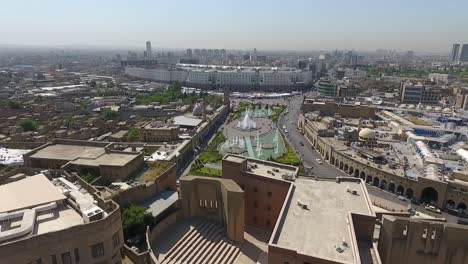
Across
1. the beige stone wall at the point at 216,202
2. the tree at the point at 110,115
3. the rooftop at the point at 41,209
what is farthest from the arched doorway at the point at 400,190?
the tree at the point at 110,115

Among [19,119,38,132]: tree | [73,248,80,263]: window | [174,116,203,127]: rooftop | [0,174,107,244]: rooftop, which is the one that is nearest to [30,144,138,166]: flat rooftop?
[0,174,107,244]: rooftop

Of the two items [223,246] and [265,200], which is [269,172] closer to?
[265,200]

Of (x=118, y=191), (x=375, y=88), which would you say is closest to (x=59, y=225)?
(x=118, y=191)

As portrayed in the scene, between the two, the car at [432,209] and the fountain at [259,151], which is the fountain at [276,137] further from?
the car at [432,209]

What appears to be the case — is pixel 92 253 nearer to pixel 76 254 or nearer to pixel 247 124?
pixel 76 254

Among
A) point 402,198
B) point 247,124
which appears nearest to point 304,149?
point 247,124

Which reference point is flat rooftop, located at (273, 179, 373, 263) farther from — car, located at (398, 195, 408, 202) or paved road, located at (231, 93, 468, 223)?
car, located at (398, 195, 408, 202)
